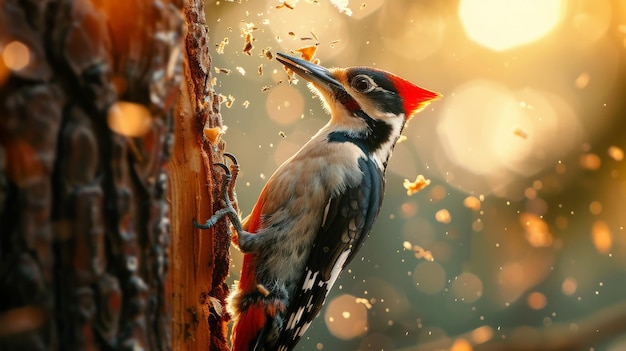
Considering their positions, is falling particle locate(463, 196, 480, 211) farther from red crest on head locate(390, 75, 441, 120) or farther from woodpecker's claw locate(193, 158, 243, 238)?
woodpecker's claw locate(193, 158, 243, 238)

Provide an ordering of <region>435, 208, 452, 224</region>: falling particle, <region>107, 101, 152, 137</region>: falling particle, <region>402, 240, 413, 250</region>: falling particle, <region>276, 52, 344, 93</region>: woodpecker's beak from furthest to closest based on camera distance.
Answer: <region>435, 208, 452, 224</region>: falling particle, <region>402, 240, 413, 250</region>: falling particle, <region>276, 52, 344, 93</region>: woodpecker's beak, <region>107, 101, 152, 137</region>: falling particle

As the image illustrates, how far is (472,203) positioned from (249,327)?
2.76 metres

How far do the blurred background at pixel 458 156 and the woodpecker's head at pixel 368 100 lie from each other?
121 cm

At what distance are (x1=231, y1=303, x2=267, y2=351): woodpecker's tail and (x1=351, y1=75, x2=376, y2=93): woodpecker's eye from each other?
0.94 m

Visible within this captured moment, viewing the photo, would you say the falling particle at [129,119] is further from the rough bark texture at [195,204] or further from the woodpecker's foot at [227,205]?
the woodpecker's foot at [227,205]

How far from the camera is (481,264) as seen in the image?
4926mm

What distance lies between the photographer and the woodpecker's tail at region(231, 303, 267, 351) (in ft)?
7.73

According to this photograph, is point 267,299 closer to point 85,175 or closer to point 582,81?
point 85,175

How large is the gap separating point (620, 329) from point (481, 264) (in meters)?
2.67

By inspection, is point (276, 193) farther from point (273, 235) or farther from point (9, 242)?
point (9, 242)

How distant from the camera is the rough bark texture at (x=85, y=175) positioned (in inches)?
45.7

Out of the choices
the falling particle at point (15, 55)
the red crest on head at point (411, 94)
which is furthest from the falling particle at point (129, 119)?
the red crest on head at point (411, 94)

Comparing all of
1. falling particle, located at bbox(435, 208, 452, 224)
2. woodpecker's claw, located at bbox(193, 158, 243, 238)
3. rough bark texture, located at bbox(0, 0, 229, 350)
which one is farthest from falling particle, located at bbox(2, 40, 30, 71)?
falling particle, located at bbox(435, 208, 452, 224)

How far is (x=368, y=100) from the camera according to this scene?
2855mm
